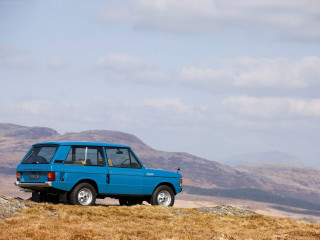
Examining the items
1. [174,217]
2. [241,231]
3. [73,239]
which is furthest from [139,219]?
[73,239]

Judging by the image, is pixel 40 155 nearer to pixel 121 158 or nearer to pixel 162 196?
pixel 121 158

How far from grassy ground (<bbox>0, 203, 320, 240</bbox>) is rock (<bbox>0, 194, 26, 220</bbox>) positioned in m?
0.25

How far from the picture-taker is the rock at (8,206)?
13.5 metres

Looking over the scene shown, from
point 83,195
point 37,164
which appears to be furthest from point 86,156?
point 37,164

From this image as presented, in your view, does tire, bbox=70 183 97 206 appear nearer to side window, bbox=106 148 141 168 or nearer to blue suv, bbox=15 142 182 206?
blue suv, bbox=15 142 182 206

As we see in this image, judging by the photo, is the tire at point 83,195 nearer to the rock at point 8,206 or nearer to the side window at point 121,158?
the side window at point 121,158

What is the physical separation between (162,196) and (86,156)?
330cm

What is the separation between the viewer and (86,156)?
55.0 feet

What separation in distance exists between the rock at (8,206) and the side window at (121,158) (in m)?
3.26

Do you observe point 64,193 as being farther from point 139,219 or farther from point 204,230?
point 204,230

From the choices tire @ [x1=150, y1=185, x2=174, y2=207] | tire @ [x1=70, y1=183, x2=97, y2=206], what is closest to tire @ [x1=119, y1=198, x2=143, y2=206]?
tire @ [x1=150, y1=185, x2=174, y2=207]

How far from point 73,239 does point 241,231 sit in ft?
15.3

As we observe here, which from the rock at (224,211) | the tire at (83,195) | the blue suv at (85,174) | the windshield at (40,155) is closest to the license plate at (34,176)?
the blue suv at (85,174)

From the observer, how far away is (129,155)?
17.7 metres
